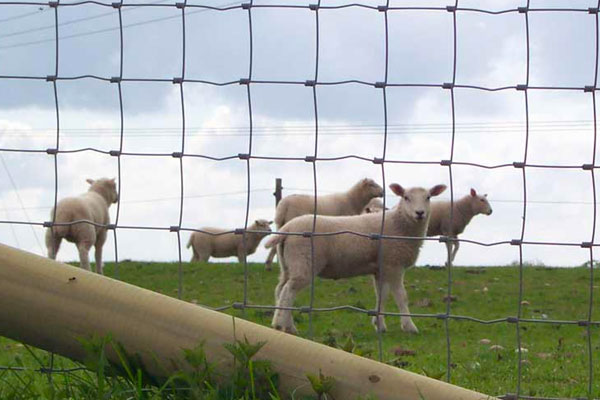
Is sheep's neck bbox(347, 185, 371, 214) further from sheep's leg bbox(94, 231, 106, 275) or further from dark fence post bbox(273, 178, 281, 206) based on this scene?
dark fence post bbox(273, 178, 281, 206)

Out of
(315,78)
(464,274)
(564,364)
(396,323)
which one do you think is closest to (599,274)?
(464,274)

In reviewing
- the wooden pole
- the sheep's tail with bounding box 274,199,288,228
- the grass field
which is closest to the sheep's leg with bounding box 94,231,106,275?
the grass field

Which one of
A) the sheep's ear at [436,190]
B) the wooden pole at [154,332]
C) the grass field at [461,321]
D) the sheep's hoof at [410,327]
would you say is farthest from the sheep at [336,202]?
the wooden pole at [154,332]

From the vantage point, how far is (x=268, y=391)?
3.04 metres


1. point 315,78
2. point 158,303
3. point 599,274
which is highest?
point 315,78

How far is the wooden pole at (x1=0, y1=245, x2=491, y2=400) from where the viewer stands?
307cm

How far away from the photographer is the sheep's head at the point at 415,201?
37.3 feet

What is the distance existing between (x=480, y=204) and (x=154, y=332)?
18.2 m

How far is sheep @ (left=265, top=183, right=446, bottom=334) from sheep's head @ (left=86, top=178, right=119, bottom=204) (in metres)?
7.19

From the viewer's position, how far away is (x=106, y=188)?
59.5ft

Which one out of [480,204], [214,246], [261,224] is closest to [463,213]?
[480,204]

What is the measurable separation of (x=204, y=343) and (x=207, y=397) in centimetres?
18

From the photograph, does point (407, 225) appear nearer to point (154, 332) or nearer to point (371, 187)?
point (371, 187)

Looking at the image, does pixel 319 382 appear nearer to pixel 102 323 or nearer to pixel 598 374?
pixel 102 323
